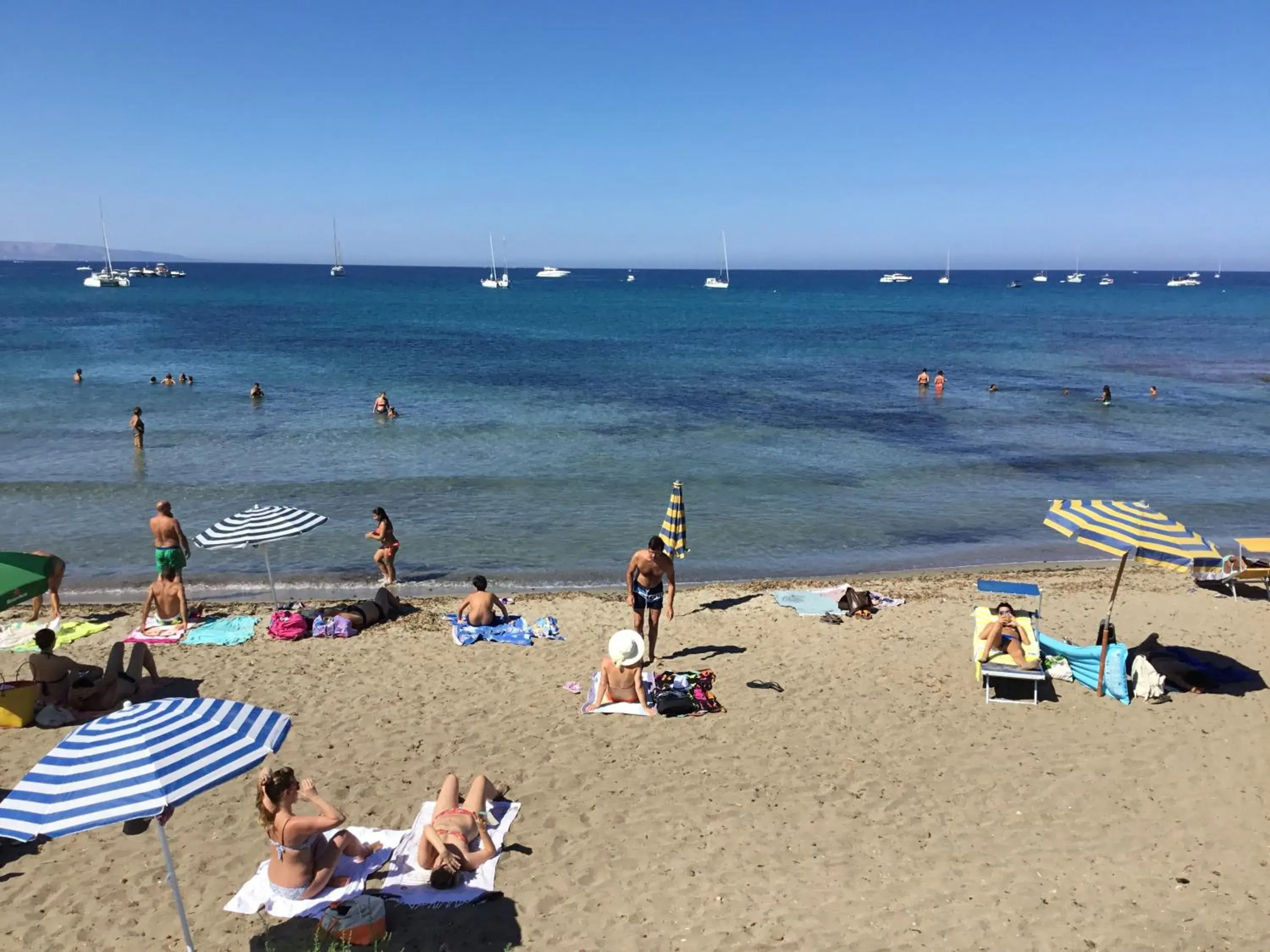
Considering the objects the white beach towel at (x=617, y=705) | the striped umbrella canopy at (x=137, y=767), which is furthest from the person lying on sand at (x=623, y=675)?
the striped umbrella canopy at (x=137, y=767)

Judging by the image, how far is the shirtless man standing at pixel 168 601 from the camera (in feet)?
39.4

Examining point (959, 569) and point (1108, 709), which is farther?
point (959, 569)

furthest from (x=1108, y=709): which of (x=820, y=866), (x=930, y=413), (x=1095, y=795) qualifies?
(x=930, y=413)

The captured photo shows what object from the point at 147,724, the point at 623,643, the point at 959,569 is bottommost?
the point at 959,569

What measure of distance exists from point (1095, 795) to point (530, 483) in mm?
16156

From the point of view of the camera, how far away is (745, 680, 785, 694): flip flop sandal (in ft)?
32.6

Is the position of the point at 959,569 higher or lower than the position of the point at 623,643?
lower

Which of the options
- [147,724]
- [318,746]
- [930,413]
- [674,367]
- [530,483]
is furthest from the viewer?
[674,367]

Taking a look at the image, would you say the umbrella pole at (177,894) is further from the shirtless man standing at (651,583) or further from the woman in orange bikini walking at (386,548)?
the woman in orange bikini walking at (386,548)

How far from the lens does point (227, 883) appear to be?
6.47 m

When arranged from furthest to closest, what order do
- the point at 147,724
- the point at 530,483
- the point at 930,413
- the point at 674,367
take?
the point at 674,367, the point at 930,413, the point at 530,483, the point at 147,724

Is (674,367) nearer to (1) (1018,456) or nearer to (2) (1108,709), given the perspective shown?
(1) (1018,456)

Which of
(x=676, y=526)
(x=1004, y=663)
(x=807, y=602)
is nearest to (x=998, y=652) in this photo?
(x=1004, y=663)

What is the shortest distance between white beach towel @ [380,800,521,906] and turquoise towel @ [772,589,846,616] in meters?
6.87
